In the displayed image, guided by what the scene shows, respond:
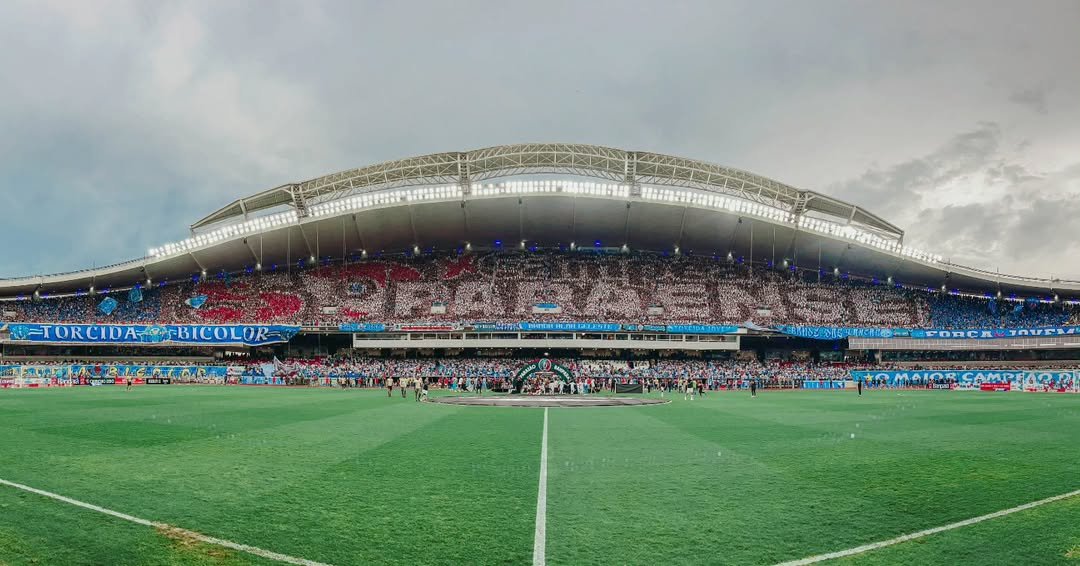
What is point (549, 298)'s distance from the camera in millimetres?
65938

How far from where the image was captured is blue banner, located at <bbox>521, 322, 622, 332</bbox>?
58.5 meters

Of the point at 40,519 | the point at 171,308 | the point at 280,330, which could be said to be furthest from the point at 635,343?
the point at 40,519

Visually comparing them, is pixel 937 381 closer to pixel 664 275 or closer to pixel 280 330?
pixel 664 275

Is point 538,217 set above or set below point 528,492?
→ above

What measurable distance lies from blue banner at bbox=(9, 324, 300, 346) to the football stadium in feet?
0.82

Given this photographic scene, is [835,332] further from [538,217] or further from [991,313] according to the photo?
[538,217]

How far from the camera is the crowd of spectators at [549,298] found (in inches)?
2504

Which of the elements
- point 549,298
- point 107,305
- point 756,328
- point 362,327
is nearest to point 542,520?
point 362,327

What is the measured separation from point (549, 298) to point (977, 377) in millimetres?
37653

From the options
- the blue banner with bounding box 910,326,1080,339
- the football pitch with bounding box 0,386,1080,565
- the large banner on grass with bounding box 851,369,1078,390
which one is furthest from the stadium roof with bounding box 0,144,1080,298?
the football pitch with bounding box 0,386,1080,565

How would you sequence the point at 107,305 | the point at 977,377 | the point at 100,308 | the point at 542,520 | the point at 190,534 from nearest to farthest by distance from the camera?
the point at 190,534
the point at 542,520
the point at 977,377
the point at 100,308
the point at 107,305

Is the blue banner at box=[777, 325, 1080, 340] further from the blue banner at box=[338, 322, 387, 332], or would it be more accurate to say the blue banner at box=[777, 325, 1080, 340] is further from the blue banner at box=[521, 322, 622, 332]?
the blue banner at box=[338, 322, 387, 332]

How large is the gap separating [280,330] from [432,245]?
1970 centimetres

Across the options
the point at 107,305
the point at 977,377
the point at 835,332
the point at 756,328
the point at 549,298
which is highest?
the point at 549,298
